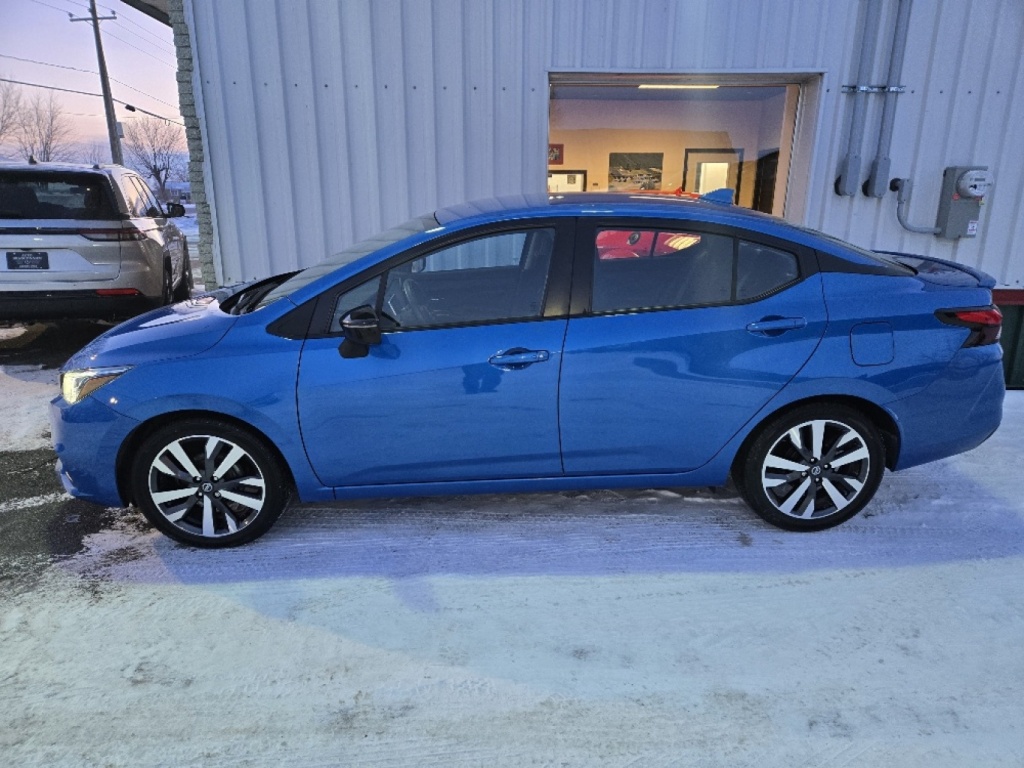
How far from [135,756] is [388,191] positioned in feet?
16.3

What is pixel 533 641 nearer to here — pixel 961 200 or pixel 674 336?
pixel 674 336

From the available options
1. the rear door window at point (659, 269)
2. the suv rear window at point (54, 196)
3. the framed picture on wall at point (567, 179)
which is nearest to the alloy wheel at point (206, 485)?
the rear door window at point (659, 269)

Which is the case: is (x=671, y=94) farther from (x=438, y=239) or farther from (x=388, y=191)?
(x=438, y=239)

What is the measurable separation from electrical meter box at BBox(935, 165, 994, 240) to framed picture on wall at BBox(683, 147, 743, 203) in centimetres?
395

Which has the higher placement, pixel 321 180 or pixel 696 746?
pixel 321 180

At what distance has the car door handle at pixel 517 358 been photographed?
294 centimetres

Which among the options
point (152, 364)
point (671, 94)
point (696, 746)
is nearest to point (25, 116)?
point (671, 94)

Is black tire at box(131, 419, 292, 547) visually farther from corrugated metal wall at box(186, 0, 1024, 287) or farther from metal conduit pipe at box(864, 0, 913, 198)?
metal conduit pipe at box(864, 0, 913, 198)

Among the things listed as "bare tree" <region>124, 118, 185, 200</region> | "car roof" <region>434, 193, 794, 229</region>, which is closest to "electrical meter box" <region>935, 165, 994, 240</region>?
"car roof" <region>434, 193, 794, 229</region>

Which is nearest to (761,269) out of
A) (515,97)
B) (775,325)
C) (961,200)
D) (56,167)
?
(775,325)

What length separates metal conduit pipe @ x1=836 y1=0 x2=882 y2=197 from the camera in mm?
5789

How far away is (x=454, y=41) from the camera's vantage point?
5.86 metres

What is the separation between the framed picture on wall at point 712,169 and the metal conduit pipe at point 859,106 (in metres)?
3.91

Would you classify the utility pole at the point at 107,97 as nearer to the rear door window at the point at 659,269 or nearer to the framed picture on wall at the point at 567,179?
the framed picture on wall at the point at 567,179
